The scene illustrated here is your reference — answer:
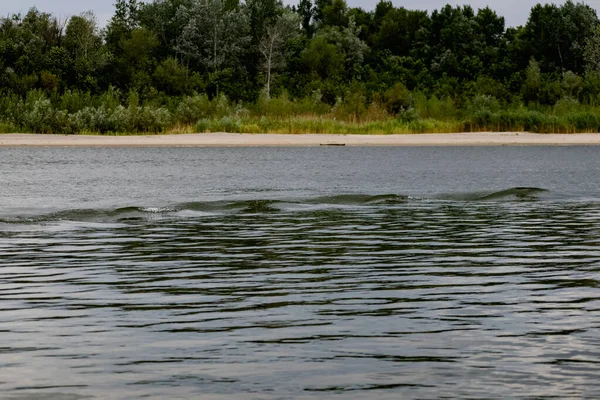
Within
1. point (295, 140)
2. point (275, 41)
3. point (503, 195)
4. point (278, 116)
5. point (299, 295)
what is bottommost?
point (503, 195)

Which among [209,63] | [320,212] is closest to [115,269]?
[320,212]

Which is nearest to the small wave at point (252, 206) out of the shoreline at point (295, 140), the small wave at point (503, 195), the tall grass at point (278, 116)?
the small wave at point (503, 195)

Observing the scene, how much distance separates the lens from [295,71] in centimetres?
9012

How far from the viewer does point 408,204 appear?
962 inches

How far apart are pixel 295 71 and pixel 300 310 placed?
80734mm

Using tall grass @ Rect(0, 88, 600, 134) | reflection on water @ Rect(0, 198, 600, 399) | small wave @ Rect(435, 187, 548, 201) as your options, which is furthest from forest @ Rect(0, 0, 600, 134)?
reflection on water @ Rect(0, 198, 600, 399)

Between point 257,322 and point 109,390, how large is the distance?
8.61 ft

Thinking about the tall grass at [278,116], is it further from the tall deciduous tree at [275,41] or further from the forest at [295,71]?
the tall deciduous tree at [275,41]

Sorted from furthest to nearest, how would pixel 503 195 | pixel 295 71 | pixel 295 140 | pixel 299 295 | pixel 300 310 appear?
pixel 295 71
pixel 295 140
pixel 503 195
pixel 299 295
pixel 300 310

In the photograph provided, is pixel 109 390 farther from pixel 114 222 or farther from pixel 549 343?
pixel 114 222

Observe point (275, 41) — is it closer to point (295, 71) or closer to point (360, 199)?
point (295, 71)

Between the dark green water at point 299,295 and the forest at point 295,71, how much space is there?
38901 millimetres

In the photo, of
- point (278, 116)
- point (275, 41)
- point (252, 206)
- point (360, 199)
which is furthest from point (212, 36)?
point (252, 206)

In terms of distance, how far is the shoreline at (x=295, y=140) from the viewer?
5869 centimetres
